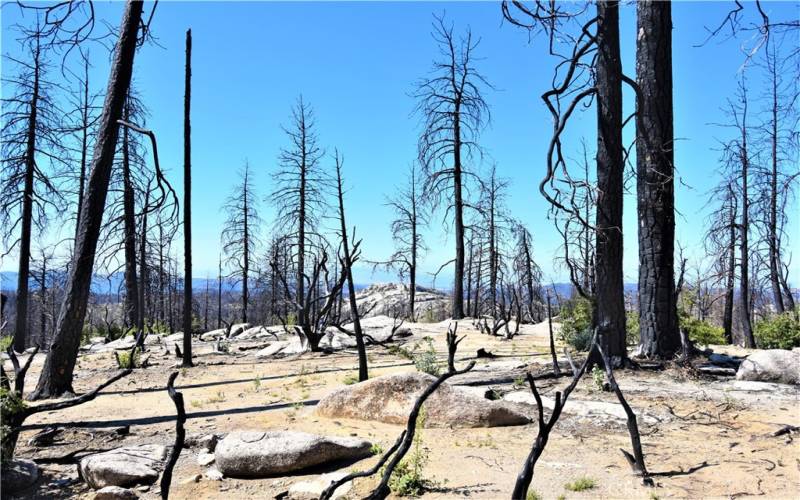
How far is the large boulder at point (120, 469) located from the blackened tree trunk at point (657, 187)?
7.33 metres

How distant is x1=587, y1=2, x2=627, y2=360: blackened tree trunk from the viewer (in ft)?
27.2

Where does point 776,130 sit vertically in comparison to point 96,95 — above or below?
below

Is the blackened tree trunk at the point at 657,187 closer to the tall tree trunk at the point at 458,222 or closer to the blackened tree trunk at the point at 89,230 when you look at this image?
the blackened tree trunk at the point at 89,230

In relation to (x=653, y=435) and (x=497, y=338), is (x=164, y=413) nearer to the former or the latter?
(x=653, y=435)

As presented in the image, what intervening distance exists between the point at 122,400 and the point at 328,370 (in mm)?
3646

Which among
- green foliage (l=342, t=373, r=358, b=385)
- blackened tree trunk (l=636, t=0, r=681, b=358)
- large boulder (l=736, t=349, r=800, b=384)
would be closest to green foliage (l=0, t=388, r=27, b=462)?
green foliage (l=342, t=373, r=358, b=385)

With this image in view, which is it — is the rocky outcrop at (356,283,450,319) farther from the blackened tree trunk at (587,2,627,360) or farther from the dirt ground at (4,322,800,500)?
the dirt ground at (4,322,800,500)

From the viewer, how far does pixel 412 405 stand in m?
6.18

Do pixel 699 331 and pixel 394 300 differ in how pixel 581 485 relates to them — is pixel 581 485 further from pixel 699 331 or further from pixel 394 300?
pixel 394 300

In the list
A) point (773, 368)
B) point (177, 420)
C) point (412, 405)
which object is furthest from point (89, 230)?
point (773, 368)

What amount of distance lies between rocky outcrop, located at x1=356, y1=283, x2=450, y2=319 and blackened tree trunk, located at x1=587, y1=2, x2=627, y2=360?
26001 mm

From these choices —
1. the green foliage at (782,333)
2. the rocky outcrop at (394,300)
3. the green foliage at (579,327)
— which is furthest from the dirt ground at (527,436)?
the rocky outcrop at (394,300)

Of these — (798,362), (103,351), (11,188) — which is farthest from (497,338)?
(11,188)

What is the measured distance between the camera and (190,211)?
39.3 feet
